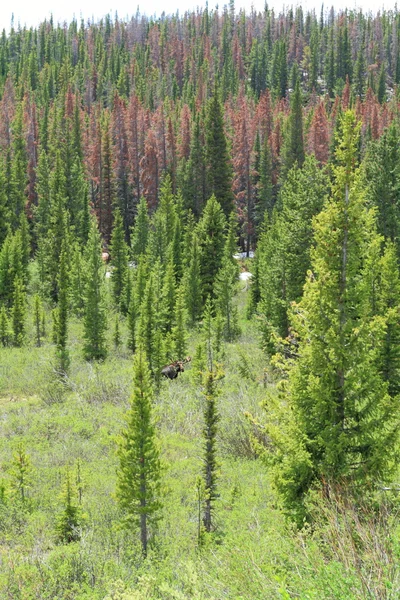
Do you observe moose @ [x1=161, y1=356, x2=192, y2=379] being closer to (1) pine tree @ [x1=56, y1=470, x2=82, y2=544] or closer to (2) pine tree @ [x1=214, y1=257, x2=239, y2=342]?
(2) pine tree @ [x1=214, y1=257, x2=239, y2=342]

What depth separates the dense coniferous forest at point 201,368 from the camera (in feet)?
41.2

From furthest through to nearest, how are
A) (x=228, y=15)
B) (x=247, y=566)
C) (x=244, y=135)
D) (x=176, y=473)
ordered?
(x=228, y=15) < (x=244, y=135) < (x=176, y=473) < (x=247, y=566)

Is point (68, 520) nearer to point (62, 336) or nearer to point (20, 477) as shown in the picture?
point (20, 477)

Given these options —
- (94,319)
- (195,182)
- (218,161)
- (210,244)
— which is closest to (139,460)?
(94,319)

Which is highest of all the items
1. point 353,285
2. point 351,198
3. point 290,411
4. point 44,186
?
point 44,186

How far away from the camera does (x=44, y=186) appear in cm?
6619

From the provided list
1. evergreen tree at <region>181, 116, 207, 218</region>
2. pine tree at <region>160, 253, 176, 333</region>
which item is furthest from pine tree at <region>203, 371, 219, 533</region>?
evergreen tree at <region>181, 116, 207, 218</region>

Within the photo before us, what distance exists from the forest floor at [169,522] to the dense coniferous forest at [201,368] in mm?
87

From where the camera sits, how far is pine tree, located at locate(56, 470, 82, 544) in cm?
1596

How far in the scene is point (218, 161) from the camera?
62.8m

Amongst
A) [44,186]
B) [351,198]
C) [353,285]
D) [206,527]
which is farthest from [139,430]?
[44,186]

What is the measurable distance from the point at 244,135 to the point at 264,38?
93475 mm

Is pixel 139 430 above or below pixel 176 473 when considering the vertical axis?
above

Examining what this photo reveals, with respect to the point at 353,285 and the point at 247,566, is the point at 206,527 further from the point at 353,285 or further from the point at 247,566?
the point at 353,285
